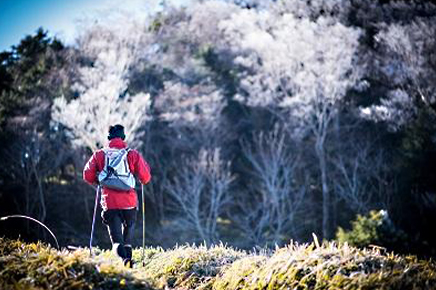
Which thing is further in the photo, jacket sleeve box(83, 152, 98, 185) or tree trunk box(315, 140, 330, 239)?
tree trunk box(315, 140, 330, 239)

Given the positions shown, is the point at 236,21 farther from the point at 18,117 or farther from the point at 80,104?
the point at 18,117

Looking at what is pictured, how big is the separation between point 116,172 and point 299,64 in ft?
60.0

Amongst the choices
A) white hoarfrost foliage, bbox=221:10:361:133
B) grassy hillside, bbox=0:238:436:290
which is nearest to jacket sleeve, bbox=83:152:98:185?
grassy hillside, bbox=0:238:436:290

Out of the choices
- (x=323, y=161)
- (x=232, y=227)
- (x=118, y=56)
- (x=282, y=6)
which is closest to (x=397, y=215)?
(x=323, y=161)

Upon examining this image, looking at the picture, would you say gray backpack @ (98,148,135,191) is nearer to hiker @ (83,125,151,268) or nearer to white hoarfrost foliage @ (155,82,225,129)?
hiker @ (83,125,151,268)

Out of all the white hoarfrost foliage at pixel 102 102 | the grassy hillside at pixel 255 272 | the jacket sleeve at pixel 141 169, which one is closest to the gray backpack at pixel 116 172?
the jacket sleeve at pixel 141 169

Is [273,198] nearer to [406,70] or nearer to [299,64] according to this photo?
[299,64]

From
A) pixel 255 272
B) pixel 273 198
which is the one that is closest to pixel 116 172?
pixel 255 272

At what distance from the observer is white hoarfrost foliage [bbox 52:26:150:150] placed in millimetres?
18750

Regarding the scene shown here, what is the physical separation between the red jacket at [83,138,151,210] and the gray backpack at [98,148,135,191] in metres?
0.07

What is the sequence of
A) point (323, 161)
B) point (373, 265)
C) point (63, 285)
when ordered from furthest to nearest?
1. point (323, 161)
2. point (373, 265)
3. point (63, 285)

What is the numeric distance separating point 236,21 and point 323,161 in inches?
393

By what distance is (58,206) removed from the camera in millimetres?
22000

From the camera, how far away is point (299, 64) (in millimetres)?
21859
